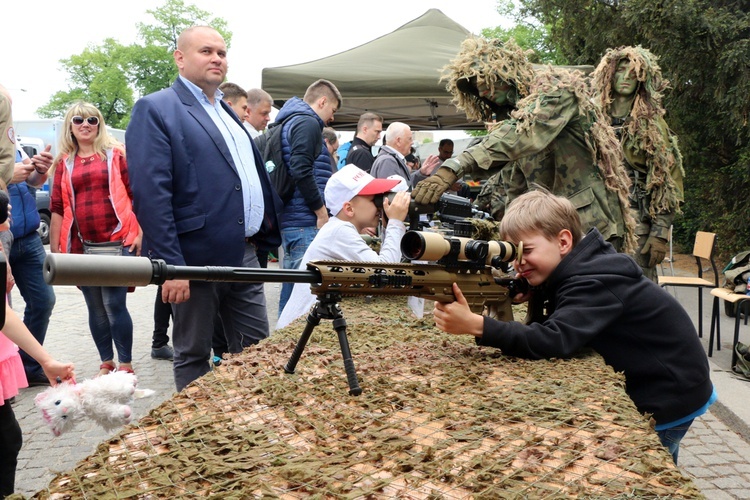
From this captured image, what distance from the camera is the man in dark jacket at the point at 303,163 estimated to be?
573cm

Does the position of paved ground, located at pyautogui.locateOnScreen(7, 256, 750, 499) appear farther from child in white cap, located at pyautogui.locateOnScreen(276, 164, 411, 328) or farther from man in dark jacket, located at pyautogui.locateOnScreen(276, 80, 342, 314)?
man in dark jacket, located at pyautogui.locateOnScreen(276, 80, 342, 314)

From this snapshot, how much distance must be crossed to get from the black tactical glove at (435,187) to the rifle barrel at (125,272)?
150 centimetres

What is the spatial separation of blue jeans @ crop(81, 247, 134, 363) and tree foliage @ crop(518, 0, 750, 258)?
30.5 ft

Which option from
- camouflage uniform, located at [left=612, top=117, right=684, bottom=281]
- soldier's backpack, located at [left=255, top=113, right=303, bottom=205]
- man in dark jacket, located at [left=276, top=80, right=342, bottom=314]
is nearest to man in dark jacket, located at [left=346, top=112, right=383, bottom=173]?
man in dark jacket, located at [left=276, top=80, right=342, bottom=314]

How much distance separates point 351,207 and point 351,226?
0.21 metres

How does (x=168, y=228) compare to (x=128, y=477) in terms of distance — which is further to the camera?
(x=168, y=228)

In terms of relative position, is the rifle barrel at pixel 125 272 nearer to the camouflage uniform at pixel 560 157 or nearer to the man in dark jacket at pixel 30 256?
the camouflage uniform at pixel 560 157

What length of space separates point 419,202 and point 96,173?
129 inches

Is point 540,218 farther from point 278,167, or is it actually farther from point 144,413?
point 278,167

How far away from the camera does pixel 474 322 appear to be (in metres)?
2.21

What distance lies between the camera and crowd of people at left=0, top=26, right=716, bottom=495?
2.40 meters

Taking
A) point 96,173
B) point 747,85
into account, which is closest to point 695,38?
point 747,85

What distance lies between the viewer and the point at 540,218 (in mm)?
2473

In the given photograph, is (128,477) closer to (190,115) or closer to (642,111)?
(190,115)
